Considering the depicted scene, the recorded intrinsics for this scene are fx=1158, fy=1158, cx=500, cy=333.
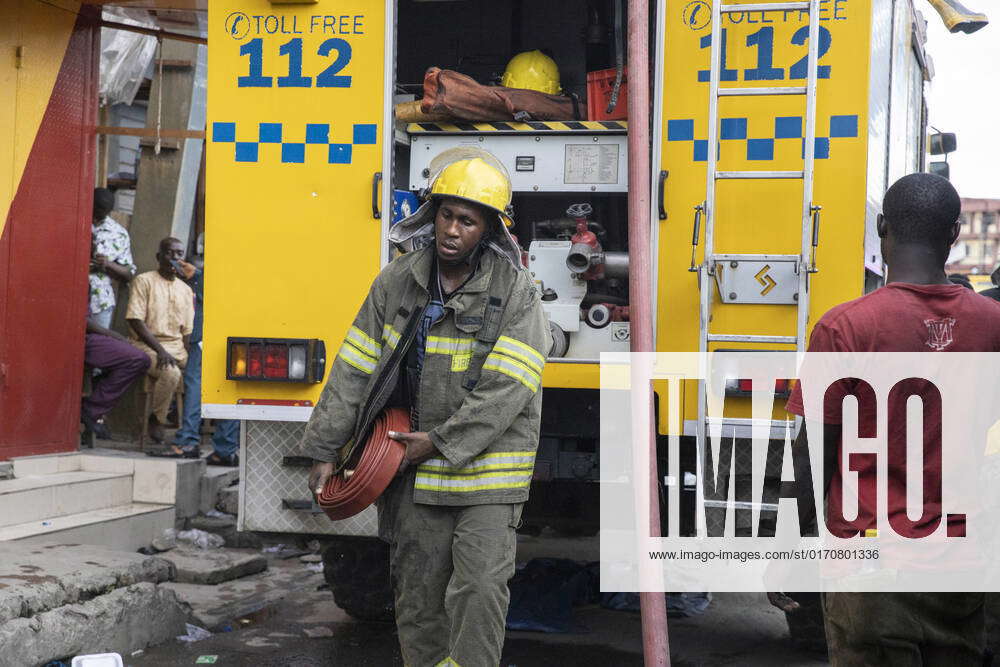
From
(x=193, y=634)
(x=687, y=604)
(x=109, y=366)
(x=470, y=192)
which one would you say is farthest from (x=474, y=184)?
(x=109, y=366)

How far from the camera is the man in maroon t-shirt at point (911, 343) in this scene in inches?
101

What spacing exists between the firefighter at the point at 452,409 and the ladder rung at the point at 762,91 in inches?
44.2

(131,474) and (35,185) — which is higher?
(35,185)

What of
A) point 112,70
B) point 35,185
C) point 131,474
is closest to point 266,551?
point 131,474

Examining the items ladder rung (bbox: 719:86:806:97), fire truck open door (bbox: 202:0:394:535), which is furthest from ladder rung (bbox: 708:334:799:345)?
fire truck open door (bbox: 202:0:394:535)

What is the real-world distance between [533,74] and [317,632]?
2.76 metres

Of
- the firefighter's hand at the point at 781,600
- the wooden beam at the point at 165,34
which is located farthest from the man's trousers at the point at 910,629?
the wooden beam at the point at 165,34

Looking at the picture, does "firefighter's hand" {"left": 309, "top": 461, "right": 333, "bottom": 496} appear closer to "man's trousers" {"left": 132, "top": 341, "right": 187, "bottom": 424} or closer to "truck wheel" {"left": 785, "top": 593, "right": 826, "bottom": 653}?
"truck wheel" {"left": 785, "top": 593, "right": 826, "bottom": 653}

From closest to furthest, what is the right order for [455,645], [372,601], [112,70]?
[455,645]
[372,601]
[112,70]

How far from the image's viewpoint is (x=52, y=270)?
21.9ft

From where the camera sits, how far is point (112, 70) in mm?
10852

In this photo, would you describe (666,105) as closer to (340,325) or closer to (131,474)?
(340,325)

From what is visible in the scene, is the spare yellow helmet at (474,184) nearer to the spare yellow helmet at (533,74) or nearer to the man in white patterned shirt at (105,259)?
the spare yellow helmet at (533,74)

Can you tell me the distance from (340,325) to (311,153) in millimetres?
698
